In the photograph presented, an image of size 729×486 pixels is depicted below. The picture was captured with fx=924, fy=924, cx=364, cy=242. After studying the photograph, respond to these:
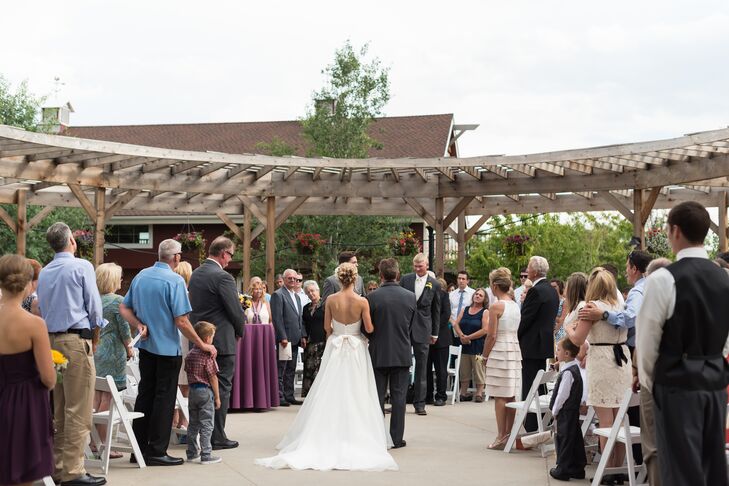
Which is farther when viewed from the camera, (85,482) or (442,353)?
(442,353)

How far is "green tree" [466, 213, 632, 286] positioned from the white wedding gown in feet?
91.8

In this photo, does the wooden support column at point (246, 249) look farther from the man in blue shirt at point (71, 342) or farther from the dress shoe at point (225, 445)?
the man in blue shirt at point (71, 342)

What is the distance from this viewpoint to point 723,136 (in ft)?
35.9

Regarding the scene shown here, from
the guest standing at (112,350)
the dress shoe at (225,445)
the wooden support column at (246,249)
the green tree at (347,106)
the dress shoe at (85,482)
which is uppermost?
the green tree at (347,106)

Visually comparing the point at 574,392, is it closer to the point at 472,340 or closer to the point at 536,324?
the point at 536,324

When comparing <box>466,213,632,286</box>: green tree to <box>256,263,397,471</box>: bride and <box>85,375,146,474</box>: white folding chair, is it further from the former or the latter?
<box>85,375,146,474</box>: white folding chair

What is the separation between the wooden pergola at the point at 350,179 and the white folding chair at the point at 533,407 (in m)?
4.35

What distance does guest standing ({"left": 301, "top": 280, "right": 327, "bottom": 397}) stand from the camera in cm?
1222

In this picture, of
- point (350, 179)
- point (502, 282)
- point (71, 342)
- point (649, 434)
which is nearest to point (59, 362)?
point (71, 342)

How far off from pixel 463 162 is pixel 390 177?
2.18 m

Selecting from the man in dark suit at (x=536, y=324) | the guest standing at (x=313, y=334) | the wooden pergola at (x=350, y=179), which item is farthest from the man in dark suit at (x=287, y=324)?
the man in dark suit at (x=536, y=324)

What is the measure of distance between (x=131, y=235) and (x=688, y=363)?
1238 inches

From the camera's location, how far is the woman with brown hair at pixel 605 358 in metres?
7.12

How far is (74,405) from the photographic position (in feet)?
22.6
